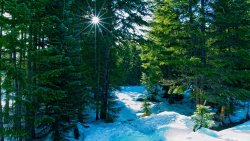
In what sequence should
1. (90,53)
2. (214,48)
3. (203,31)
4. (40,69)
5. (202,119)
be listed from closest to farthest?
(40,69) → (202,119) → (203,31) → (90,53) → (214,48)

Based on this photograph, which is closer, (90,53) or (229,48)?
(90,53)

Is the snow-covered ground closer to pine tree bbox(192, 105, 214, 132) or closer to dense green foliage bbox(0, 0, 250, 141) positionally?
pine tree bbox(192, 105, 214, 132)

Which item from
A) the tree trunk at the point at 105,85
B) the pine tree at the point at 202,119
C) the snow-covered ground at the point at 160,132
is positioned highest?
the tree trunk at the point at 105,85

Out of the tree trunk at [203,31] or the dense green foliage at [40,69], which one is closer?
the dense green foliage at [40,69]

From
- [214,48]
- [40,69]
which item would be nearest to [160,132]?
[40,69]

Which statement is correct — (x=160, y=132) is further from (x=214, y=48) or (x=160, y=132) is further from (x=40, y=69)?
(x=214, y=48)

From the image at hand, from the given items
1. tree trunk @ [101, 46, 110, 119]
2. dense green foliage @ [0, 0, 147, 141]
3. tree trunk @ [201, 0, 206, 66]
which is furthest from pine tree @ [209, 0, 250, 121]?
dense green foliage @ [0, 0, 147, 141]

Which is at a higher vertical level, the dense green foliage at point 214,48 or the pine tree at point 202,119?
the dense green foliage at point 214,48

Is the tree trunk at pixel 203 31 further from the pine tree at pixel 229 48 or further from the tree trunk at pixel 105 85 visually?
the tree trunk at pixel 105 85

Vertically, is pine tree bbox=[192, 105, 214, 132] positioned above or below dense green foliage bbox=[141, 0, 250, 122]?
below

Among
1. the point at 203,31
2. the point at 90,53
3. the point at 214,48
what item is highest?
the point at 203,31

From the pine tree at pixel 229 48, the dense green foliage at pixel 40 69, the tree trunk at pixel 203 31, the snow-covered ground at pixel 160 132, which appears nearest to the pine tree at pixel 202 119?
the snow-covered ground at pixel 160 132

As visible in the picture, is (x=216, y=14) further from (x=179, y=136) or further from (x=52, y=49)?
(x=52, y=49)

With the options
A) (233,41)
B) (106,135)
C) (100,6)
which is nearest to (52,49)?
(106,135)
